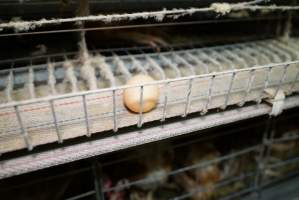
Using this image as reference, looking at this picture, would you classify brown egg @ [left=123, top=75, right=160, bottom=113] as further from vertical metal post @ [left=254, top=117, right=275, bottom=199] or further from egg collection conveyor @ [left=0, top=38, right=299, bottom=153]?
vertical metal post @ [left=254, top=117, right=275, bottom=199]

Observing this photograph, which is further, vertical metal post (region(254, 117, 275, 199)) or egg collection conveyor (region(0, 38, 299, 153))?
vertical metal post (region(254, 117, 275, 199))

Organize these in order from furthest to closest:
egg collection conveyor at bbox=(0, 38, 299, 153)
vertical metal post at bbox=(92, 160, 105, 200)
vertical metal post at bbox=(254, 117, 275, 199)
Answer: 1. vertical metal post at bbox=(254, 117, 275, 199)
2. vertical metal post at bbox=(92, 160, 105, 200)
3. egg collection conveyor at bbox=(0, 38, 299, 153)

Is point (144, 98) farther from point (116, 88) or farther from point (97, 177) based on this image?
point (97, 177)

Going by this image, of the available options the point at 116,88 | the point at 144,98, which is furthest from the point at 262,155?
the point at 116,88

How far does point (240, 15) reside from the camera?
1.40 metres

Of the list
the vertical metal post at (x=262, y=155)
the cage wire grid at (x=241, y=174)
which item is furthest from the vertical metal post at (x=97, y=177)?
the vertical metal post at (x=262, y=155)

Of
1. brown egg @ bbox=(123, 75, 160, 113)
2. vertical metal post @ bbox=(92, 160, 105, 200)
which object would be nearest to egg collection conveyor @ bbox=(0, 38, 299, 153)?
brown egg @ bbox=(123, 75, 160, 113)

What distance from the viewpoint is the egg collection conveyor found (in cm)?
79

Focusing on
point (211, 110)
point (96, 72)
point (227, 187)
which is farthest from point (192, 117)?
point (227, 187)

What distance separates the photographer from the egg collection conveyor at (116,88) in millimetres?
785

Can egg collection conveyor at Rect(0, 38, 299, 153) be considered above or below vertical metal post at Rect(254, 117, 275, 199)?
above

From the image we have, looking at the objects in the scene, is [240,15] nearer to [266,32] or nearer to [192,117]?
[266,32]

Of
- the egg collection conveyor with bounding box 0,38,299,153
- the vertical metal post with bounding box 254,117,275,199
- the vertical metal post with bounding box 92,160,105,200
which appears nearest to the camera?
the egg collection conveyor with bounding box 0,38,299,153

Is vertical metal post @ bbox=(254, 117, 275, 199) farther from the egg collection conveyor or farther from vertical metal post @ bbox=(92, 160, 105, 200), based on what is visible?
vertical metal post @ bbox=(92, 160, 105, 200)
